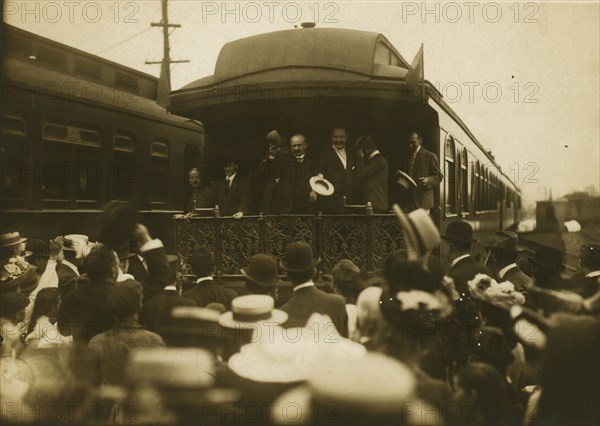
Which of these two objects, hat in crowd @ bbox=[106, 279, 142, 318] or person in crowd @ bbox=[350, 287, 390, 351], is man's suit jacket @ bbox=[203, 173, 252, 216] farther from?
person in crowd @ bbox=[350, 287, 390, 351]

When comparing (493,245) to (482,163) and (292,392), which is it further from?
(292,392)

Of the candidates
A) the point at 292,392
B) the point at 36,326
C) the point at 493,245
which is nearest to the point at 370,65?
the point at 493,245

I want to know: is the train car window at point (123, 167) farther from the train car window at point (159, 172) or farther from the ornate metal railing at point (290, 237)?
the ornate metal railing at point (290, 237)

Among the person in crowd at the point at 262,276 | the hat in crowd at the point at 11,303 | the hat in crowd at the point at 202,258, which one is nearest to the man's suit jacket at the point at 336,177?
the person in crowd at the point at 262,276

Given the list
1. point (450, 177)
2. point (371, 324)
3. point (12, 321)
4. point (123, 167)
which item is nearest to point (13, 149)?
point (123, 167)

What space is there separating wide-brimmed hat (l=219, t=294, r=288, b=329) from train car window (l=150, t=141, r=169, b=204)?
113 cm

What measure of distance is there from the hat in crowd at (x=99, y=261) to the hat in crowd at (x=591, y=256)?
347 centimetres

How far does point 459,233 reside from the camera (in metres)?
4.23

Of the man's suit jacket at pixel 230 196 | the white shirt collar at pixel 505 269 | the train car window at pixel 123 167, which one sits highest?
the train car window at pixel 123 167

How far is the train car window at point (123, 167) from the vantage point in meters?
4.48

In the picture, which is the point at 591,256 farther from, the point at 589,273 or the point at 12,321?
the point at 12,321

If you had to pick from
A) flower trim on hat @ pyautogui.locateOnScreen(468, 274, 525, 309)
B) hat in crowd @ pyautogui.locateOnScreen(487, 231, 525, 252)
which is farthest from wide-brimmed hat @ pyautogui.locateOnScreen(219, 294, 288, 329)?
hat in crowd @ pyautogui.locateOnScreen(487, 231, 525, 252)

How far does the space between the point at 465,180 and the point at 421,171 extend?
871 mm

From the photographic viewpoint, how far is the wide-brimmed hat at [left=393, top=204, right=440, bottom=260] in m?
4.11
